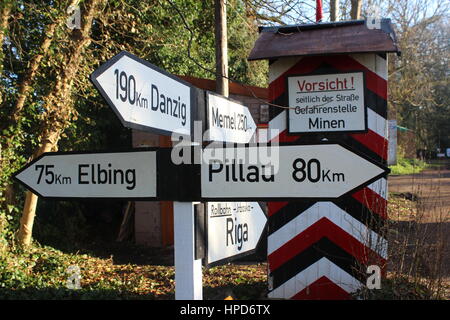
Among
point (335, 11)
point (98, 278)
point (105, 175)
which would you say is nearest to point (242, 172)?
point (105, 175)

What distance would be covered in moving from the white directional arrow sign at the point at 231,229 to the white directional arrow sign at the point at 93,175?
0.36 metres

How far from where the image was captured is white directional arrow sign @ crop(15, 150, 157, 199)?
94.9 inches

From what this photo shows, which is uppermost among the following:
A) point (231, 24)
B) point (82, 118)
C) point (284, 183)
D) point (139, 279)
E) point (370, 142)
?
point (231, 24)

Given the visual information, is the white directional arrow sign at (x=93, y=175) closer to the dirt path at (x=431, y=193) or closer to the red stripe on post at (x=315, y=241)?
the red stripe on post at (x=315, y=241)

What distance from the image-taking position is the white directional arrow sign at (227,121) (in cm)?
269

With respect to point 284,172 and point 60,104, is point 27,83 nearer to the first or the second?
point 60,104

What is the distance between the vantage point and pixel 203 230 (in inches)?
94.9

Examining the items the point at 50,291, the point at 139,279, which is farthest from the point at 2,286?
the point at 139,279

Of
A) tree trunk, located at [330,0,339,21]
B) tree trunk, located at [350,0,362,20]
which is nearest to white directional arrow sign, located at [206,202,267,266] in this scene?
tree trunk, located at [330,0,339,21]

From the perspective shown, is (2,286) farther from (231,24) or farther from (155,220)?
(231,24)

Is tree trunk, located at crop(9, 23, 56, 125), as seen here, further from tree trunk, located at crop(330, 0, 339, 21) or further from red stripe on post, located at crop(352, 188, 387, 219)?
tree trunk, located at crop(330, 0, 339, 21)
